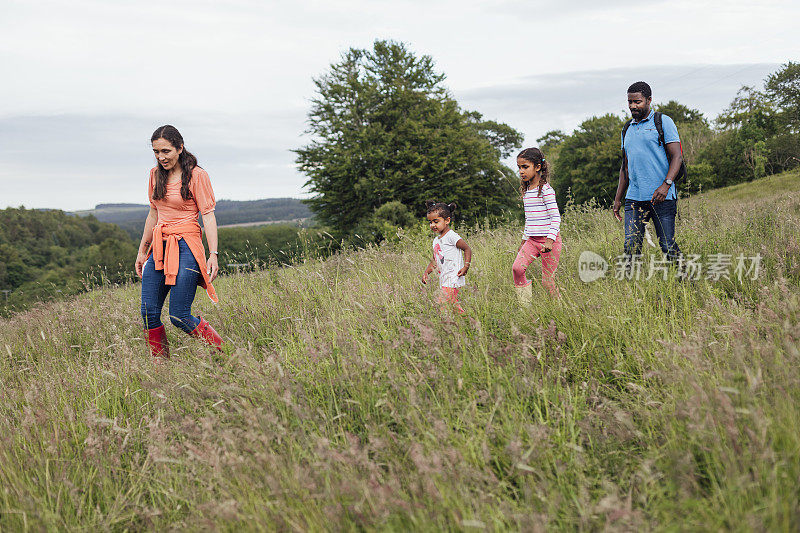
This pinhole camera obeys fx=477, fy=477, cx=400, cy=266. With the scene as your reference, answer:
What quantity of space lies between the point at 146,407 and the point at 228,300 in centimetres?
290

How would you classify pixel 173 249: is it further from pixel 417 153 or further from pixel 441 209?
pixel 417 153

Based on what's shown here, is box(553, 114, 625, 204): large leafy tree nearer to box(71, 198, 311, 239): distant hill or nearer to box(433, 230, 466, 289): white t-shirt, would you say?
box(433, 230, 466, 289): white t-shirt

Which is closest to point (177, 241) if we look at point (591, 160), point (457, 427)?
point (457, 427)

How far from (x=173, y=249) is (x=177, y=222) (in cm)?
26

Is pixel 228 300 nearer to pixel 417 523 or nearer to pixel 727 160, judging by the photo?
pixel 417 523

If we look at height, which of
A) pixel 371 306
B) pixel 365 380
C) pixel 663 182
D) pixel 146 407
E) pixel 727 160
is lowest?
pixel 146 407

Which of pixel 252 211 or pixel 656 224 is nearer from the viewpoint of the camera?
pixel 656 224

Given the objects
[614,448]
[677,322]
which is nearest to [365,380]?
[614,448]

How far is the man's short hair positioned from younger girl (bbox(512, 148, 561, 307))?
43.7 inches

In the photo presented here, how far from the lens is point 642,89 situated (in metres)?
4.57

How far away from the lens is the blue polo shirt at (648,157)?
4621 millimetres

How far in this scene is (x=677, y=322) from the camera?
3.17m

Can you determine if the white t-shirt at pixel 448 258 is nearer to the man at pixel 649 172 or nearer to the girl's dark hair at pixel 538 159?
the girl's dark hair at pixel 538 159

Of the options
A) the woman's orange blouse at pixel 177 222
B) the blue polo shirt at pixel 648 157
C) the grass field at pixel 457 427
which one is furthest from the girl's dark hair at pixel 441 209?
the woman's orange blouse at pixel 177 222
